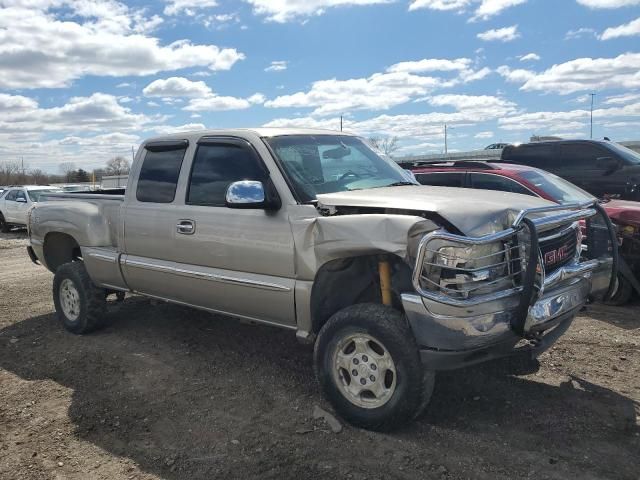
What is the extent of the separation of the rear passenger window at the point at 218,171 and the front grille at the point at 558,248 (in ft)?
6.79

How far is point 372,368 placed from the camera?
3.70m

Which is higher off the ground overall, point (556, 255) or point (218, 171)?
point (218, 171)

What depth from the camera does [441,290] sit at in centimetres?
335

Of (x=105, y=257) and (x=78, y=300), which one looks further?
(x=78, y=300)

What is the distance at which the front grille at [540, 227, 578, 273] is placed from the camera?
149 inches

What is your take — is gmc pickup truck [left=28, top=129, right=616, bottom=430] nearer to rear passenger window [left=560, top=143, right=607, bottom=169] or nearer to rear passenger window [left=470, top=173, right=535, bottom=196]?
rear passenger window [left=470, top=173, right=535, bottom=196]

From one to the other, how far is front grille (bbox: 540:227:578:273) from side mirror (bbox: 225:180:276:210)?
1888mm

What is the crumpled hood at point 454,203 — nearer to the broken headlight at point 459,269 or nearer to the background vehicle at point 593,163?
the broken headlight at point 459,269

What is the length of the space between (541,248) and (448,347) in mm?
965

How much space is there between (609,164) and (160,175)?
8016 mm

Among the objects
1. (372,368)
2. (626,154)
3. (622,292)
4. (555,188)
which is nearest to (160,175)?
(372,368)

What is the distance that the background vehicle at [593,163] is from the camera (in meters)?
9.84

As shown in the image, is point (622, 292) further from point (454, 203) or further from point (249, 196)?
point (249, 196)

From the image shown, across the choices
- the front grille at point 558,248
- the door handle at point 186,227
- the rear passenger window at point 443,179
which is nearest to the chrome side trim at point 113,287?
the door handle at point 186,227
